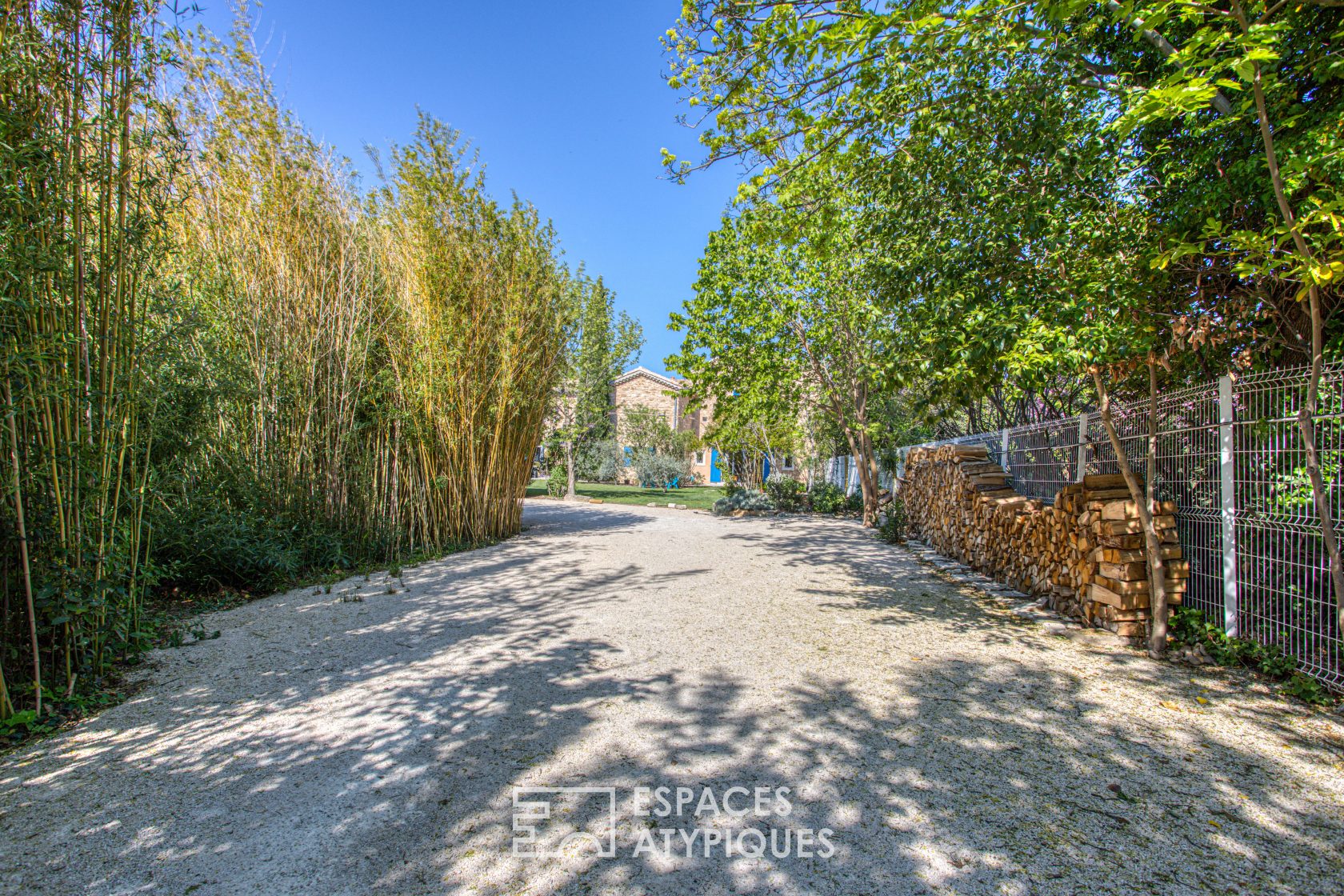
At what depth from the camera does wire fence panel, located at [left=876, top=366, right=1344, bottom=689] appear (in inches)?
112

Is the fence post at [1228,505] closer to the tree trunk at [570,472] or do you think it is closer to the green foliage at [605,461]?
the tree trunk at [570,472]

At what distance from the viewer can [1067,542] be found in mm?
4258

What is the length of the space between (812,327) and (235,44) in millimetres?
8072

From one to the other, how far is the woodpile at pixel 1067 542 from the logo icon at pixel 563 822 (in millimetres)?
3501

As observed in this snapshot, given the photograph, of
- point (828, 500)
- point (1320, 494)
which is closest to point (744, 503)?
point (828, 500)

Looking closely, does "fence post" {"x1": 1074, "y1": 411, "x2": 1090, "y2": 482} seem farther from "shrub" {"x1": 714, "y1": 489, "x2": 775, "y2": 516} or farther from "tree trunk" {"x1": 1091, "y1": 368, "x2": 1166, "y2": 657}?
"shrub" {"x1": 714, "y1": 489, "x2": 775, "y2": 516}

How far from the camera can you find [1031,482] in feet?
18.9

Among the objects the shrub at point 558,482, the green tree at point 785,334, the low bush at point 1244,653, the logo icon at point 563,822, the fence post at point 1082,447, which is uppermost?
the green tree at point 785,334

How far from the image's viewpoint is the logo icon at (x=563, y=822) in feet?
5.72

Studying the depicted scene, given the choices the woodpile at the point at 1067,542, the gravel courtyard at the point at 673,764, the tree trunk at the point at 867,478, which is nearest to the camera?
the gravel courtyard at the point at 673,764

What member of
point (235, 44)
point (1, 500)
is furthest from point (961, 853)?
point (235, 44)

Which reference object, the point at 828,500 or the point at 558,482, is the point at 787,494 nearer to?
the point at 828,500

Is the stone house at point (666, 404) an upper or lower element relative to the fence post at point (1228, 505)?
upper

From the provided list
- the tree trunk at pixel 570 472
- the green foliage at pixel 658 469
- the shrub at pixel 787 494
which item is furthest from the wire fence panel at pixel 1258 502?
the green foliage at pixel 658 469
